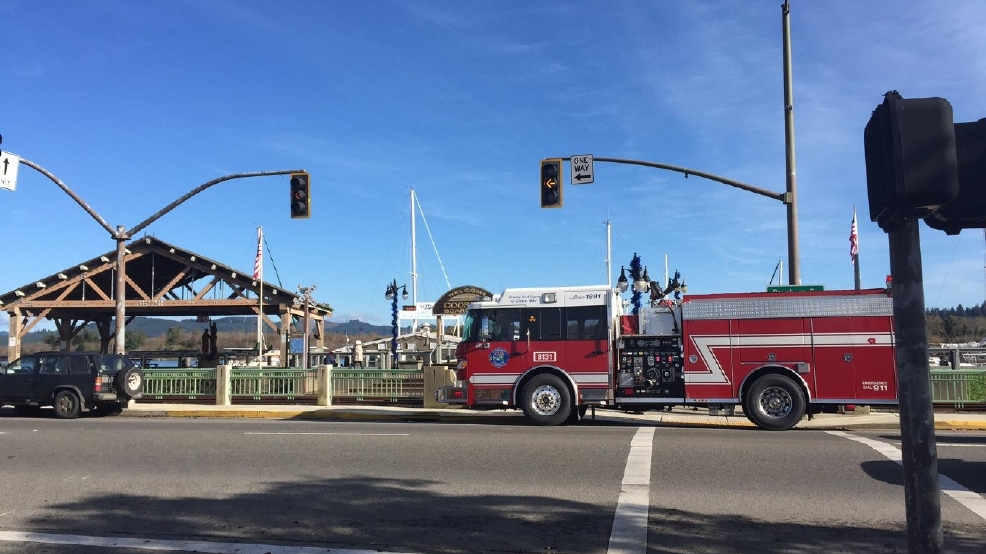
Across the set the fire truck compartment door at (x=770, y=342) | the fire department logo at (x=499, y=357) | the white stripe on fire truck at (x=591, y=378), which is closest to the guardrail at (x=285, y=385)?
the fire department logo at (x=499, y=357)

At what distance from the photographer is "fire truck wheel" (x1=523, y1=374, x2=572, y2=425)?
51.7 ft

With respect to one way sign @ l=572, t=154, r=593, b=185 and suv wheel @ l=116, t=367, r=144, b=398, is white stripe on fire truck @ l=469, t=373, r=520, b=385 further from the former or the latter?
suv wheel @ l=116, t=367, r=144, b=398

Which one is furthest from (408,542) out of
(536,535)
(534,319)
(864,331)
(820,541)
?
(864,331)

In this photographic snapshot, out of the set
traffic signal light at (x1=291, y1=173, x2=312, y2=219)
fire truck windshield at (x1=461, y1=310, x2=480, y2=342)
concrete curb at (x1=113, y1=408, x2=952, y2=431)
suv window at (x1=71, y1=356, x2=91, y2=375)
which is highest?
traffic signal light at (x1=291, y1=173, x2=312, y2=219)

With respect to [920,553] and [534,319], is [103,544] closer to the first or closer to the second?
[920,553]

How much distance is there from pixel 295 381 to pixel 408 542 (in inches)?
633

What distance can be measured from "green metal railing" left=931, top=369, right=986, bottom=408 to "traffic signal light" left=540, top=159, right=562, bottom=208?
9706 millimetres

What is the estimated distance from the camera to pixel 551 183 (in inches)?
743

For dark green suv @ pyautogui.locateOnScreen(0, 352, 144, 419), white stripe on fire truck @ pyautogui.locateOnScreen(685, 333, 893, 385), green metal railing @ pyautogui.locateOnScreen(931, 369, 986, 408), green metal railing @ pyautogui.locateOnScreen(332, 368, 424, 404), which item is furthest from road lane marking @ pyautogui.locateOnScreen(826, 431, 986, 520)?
dark green suv @ pyautogui.locateOnScreen(0, 352, 144, 419)

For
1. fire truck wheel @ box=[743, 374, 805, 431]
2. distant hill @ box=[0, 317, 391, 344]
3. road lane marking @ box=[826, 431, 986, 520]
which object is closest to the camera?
road lane marking @ box=[826, 431, 986, 520]

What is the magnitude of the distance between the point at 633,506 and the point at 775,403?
8.07 metres

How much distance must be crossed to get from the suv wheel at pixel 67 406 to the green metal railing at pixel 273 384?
4.41 metres

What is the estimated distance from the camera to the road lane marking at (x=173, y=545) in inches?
254

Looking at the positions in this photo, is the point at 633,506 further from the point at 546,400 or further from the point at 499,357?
the point at 499,357
